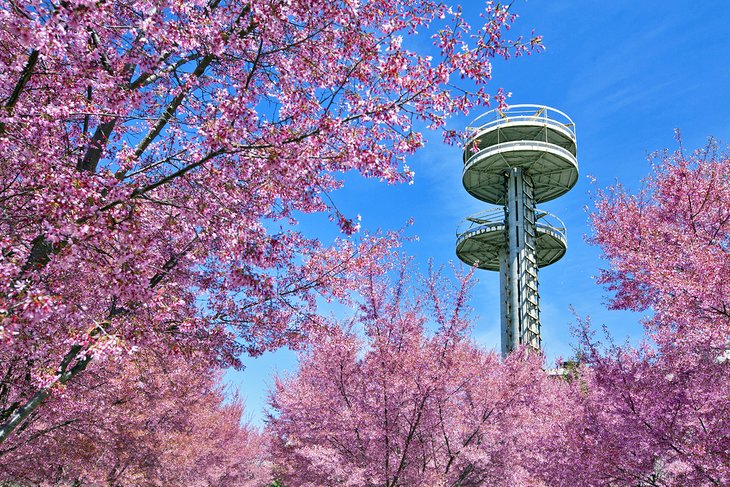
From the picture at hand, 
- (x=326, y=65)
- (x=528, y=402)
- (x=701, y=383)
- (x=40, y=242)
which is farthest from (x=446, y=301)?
(x=40, y=242)

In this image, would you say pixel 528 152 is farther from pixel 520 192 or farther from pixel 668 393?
pixel 668 393

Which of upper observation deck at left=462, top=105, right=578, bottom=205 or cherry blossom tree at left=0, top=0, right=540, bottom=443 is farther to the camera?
upper observation deck at left=462, top=105, right=578, bottom=205

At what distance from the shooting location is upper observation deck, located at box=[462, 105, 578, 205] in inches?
1368

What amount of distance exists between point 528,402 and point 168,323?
42.1ft

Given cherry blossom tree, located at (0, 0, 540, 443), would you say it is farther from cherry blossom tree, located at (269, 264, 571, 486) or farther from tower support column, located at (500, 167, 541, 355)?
tower support column, located at (500, 167, 541, 355)

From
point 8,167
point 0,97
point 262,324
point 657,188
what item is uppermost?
→ point 657,188

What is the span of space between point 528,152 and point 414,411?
27371 millimetres

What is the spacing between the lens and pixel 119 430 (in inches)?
505

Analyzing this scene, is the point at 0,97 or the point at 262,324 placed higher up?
the point at 0,97

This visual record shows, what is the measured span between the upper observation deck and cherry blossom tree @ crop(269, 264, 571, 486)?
23.6 meters

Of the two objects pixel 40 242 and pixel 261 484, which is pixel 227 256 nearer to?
pixel 40 242

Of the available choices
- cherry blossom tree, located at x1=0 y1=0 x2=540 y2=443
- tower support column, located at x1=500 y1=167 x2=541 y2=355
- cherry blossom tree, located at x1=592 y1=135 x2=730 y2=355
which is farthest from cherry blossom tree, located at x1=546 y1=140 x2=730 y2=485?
tower support column, located at x1=500 y1=167 x2=541 y2=355

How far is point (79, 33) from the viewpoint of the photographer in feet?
12.9

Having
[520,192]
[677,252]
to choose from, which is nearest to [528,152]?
[520,192]
